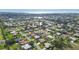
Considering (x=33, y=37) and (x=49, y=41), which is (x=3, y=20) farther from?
(x=49, y=41)

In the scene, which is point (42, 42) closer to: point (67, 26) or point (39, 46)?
point (39, 46)
